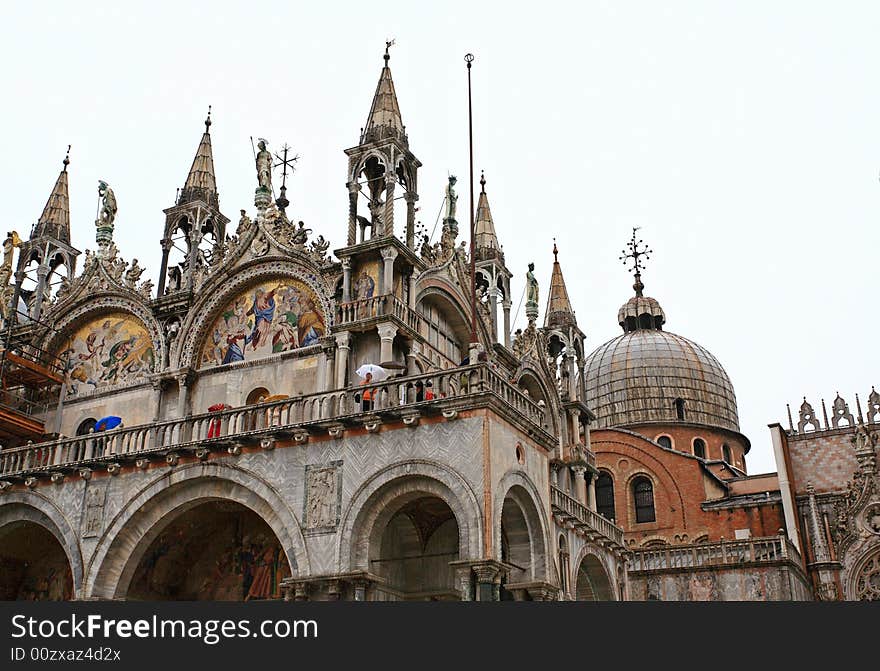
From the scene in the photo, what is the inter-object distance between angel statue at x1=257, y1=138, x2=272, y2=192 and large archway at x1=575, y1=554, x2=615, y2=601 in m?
13.6

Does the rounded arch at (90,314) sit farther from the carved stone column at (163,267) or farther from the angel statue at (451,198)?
the angel statue at (451,198)

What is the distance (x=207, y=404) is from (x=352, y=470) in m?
7.54

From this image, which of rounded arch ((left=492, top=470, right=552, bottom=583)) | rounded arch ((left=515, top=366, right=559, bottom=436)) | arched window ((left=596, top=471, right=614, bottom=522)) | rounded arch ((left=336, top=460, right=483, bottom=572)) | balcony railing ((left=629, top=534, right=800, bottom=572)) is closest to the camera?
rounded arch ((left=336, top=460, right=483, bottom=572))

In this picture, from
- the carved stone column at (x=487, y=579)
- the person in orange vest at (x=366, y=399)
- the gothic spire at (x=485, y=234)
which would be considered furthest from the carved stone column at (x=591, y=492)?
the carved stone column at (x=487, y=579)

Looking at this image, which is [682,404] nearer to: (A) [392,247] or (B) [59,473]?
(A) [392,247]

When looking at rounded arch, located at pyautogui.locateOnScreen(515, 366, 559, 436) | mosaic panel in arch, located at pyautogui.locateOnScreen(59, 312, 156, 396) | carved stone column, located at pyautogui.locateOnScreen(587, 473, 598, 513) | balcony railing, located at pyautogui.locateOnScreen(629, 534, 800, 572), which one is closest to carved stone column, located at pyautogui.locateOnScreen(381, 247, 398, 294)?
mosaic panel in arch, located at pyautogui.locateOnScreen(59, 312, 156, 396)

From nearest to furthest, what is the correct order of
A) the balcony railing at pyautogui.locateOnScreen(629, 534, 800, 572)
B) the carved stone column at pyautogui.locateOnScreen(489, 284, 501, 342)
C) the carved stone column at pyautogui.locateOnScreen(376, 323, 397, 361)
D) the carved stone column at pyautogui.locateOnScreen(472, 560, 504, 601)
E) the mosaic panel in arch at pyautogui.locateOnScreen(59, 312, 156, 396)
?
the carved stone column at pyautogui.locateOnScreen(472, 560, 504, 601), the carved stone column at pyautogui.locateOnScreen(376, 323, 397, 361), the mosaic panel in arch at pyautogui.locateOnScreen(59, 312, 156, 396), the carved stone column at pyautogui.locateOnScreen(489, 284, 501, 342), the balcony railing at pyautogui.locateOnScreen(629, 534, 800, 572)

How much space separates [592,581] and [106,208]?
62.0 ft

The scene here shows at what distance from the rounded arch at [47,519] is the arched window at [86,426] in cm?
418

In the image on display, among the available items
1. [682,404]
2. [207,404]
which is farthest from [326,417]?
[682,404]

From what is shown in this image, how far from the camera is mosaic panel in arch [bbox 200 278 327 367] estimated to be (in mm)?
25281

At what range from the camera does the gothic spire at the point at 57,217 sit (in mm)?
32844

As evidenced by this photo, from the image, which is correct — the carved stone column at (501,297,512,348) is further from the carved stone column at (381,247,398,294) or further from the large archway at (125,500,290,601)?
the large archway at (125,500,290,601)

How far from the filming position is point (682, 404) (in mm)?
49219
